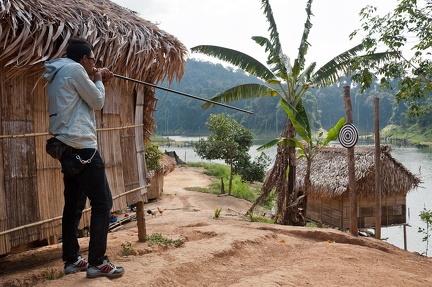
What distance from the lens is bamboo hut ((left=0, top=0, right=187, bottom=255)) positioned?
9.55ft

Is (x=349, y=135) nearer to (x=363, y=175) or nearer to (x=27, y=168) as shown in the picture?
(x=27, y=168)

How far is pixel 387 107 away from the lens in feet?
176

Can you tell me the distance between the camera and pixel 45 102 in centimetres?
327

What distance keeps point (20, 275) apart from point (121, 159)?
5.18ft

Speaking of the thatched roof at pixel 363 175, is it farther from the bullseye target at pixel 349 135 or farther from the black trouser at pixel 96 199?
the black trouser at pixel 96 199

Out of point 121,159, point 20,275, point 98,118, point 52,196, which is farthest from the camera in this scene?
point 121,159

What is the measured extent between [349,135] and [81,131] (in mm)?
4702

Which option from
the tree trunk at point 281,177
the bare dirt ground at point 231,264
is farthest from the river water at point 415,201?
the bare dirt ground at point 231,264

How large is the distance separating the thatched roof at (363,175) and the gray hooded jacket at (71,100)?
30.9 ft

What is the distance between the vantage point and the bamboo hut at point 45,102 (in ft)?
9.55

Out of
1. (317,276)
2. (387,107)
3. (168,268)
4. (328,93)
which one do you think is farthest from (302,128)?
(328,93)

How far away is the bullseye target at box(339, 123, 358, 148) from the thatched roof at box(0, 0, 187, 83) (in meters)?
3.02

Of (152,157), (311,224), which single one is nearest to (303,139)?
(311,224)

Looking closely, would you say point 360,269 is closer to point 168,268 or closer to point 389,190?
point 168,268
